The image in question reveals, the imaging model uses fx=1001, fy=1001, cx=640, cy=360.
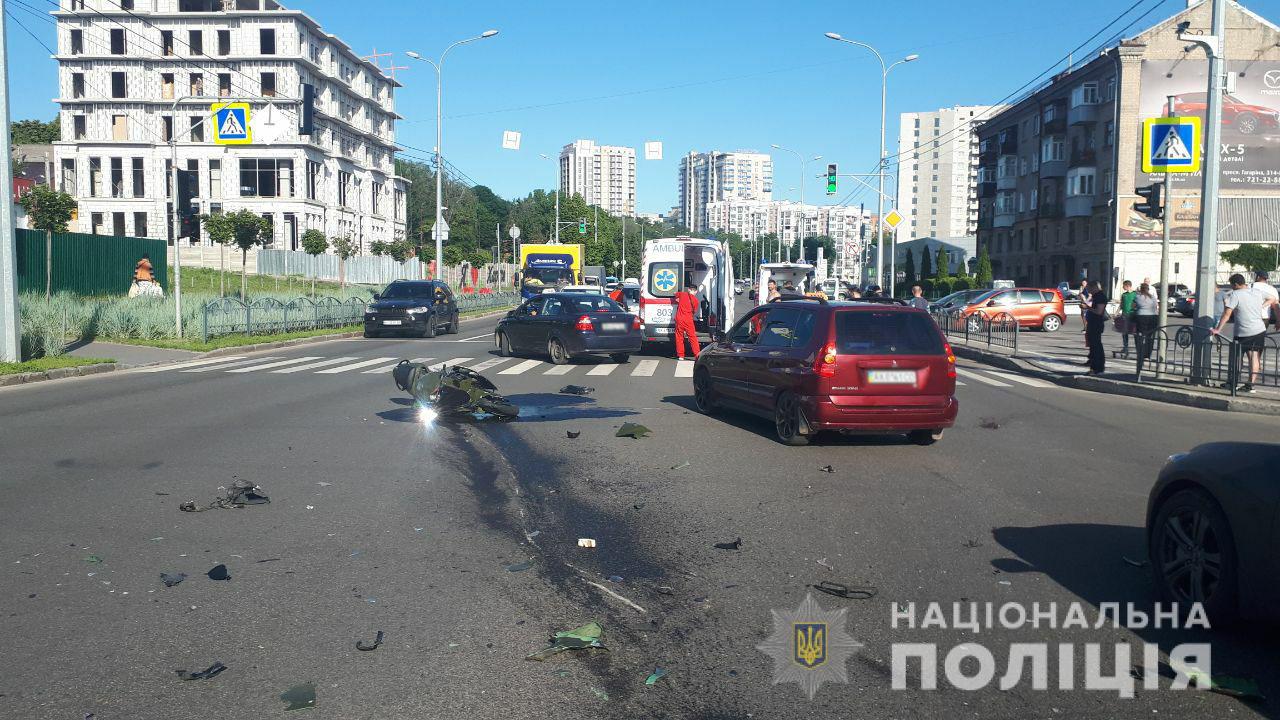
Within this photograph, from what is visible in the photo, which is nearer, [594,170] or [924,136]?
[924,136]

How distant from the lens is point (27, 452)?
9672 millimetres

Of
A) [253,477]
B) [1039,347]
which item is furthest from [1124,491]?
[1039,347]

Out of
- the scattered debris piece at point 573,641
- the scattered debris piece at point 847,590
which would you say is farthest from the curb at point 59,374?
the scattered debris piece at point 847,590

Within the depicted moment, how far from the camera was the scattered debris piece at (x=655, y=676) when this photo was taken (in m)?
4.19

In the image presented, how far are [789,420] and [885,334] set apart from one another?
4.38 ft

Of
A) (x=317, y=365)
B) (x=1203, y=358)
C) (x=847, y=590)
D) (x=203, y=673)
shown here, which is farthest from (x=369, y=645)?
(x=317, y=365)

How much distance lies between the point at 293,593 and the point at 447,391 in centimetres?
713

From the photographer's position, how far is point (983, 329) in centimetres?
2747

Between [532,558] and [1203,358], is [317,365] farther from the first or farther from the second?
[1203,358]

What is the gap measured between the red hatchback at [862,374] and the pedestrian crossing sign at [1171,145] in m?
9.81

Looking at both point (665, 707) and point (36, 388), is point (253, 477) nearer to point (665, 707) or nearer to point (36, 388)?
point (665, 707)

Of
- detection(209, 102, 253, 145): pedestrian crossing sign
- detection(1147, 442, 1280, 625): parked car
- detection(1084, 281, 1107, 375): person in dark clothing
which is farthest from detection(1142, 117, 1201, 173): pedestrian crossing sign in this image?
detection(209, 102, 253, 145): pedestrian crossing sign

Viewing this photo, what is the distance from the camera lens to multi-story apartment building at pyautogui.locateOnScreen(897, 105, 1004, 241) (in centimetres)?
15250

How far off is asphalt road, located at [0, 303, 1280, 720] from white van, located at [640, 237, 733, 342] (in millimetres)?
12102
